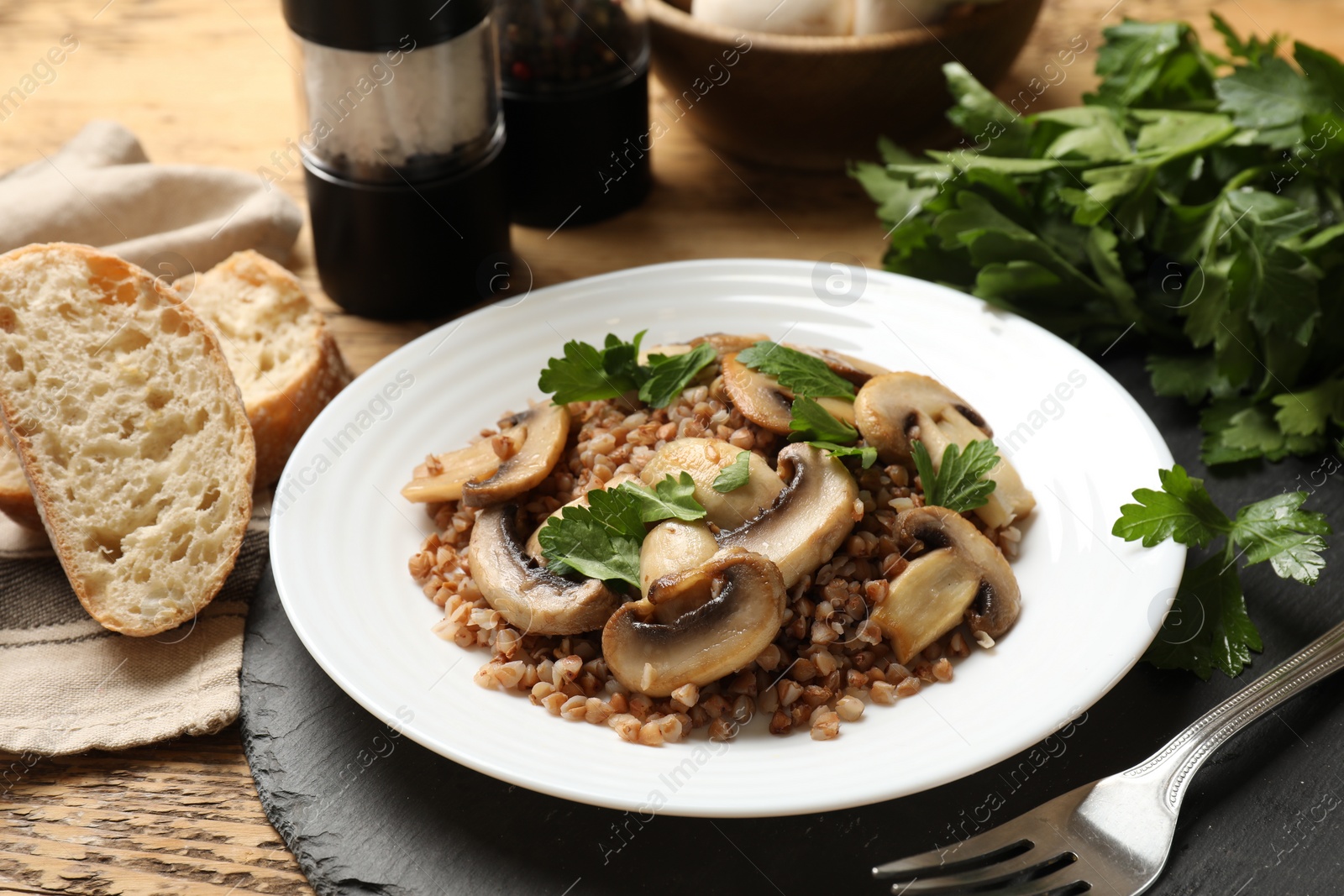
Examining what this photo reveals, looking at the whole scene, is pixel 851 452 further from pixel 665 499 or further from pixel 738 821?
pixel 738 821

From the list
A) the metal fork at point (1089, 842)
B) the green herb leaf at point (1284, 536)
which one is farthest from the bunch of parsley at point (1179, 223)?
the metal fork at point (1089, 842)

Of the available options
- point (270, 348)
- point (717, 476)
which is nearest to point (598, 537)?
point (717, 476)

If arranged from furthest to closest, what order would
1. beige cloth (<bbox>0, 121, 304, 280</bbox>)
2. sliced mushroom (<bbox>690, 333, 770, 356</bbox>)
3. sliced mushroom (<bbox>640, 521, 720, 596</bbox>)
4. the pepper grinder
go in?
the pepper grinder
beige cloth (<bbox>0, 121, 304, 280</bbox>)
sliced mushroom (<bbox>690, 333, 770, 356</bbox>)
sliced mushroom (<bbox>640, 521, 720, 596</bbox>)

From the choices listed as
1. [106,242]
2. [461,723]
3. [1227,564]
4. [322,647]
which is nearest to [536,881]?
[461,723]

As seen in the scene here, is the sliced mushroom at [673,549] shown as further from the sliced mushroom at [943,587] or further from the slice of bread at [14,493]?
the slice of bread at [14,493]

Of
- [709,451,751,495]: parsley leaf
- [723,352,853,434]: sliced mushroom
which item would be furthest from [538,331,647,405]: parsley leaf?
[709,451,751,495]: parsley leaf

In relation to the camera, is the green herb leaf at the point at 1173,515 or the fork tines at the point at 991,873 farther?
the green herb leaf at the point at 1173,515

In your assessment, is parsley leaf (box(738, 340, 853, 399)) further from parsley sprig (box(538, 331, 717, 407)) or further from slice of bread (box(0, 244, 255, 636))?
slice of bread (box(0, 244, 255, 636))
